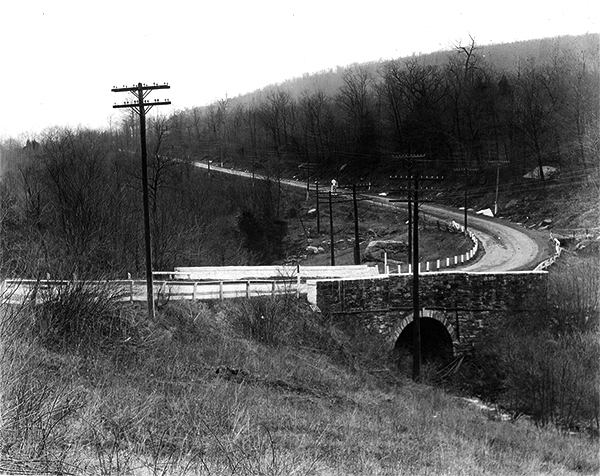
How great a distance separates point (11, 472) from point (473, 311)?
22.6 meters

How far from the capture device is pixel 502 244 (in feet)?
119

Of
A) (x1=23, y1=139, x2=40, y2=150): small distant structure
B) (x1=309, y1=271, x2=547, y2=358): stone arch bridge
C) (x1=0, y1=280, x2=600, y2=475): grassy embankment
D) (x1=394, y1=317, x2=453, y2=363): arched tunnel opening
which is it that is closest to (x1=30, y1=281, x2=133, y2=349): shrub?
(x1=0, y1=280, x2=600, y2=475): grassy embankment

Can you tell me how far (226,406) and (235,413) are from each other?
68cm

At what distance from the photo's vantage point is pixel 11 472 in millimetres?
6004

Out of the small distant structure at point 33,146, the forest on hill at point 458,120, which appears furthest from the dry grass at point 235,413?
the small distant structure at point 33,146

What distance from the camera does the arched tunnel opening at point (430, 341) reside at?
2719 centimetres

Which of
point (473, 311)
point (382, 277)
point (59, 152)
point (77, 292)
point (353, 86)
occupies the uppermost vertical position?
point (353, 86)

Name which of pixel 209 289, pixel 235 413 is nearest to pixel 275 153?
pixel 209 289

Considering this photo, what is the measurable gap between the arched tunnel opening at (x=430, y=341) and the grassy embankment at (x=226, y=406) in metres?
5.72

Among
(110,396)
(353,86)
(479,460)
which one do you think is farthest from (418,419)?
(353,86)

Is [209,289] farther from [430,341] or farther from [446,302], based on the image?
[430,341]

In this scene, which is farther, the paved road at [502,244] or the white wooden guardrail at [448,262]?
the white wooden guardrail at [448,262]

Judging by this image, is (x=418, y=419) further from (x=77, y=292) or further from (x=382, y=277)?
(x=382, y=277)

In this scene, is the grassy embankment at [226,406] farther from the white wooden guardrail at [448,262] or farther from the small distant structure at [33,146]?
the small distant structure at [33,146]
